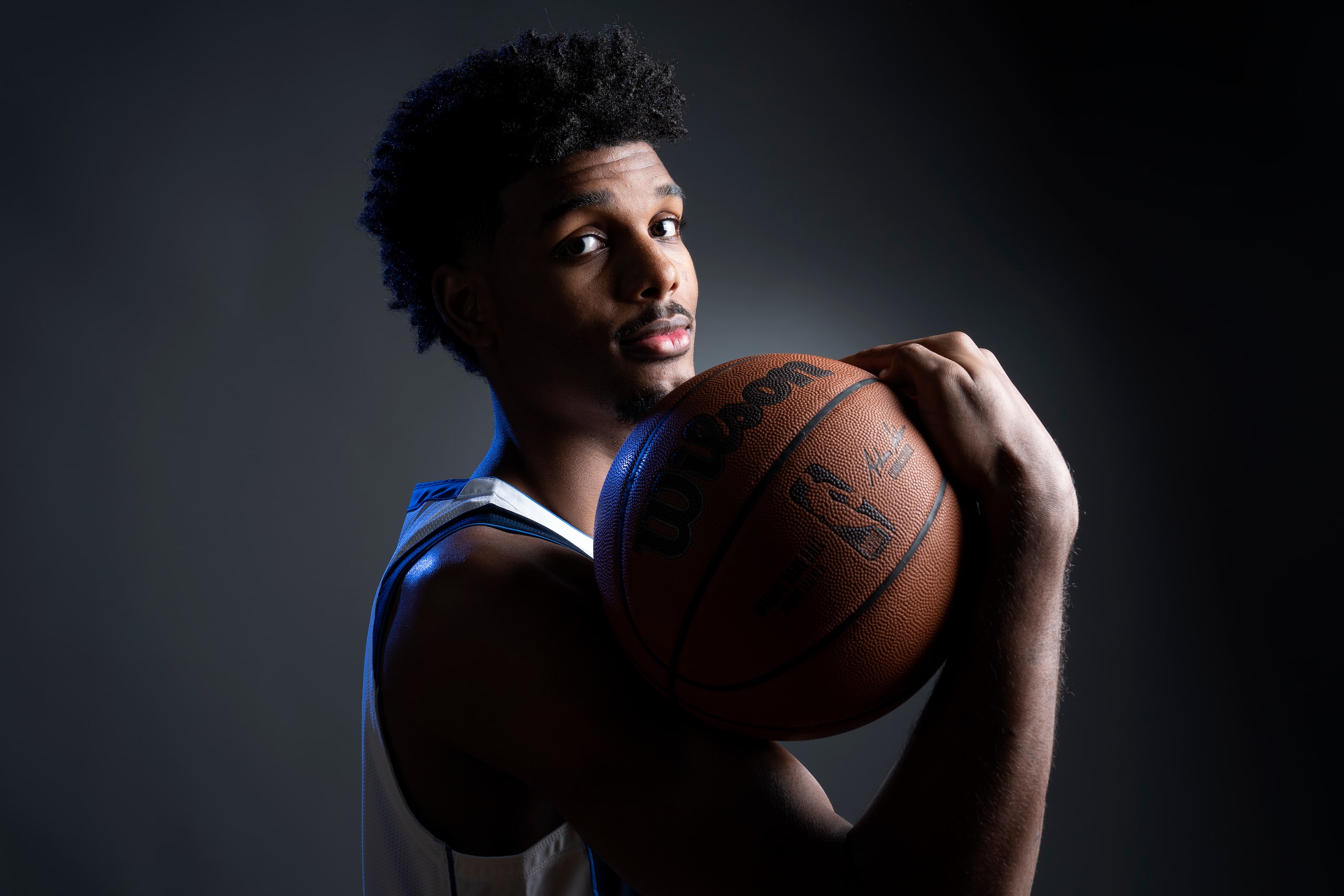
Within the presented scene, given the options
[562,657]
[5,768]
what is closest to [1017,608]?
[562,657]

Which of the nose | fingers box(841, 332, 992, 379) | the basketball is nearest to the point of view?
the basketball

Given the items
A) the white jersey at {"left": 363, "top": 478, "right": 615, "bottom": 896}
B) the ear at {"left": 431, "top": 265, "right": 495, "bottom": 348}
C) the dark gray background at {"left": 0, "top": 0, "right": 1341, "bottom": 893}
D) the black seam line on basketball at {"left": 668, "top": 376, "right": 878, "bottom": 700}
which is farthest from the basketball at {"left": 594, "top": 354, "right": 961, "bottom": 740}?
the dark gray background at {"left": 0, "top": 0, "right": 1341, "bottom": 893}

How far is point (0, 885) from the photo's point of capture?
6.79 ft

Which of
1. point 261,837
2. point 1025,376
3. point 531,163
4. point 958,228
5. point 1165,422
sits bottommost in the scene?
point 261,837

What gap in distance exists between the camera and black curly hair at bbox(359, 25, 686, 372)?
49.4 inches

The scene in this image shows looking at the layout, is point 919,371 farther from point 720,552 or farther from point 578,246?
point 578,246

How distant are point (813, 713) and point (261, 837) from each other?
84.3 inches

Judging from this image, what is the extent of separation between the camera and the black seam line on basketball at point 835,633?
28.9 inches

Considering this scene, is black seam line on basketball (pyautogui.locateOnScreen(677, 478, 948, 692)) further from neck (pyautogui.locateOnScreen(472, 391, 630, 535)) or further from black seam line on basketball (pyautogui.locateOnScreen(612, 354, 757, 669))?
A: neck (pyautogui.locateOnScreen(472, 391, 630, 535))

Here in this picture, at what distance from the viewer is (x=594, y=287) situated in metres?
1.16

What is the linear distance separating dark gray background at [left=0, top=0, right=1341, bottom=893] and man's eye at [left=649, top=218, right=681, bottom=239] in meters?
1.44

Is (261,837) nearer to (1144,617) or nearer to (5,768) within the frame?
(5,768)

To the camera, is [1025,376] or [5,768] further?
[1025,376]

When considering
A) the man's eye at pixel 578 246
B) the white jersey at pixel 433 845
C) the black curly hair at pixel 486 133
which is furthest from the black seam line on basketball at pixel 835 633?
the black curly hair at pixel 486 133
